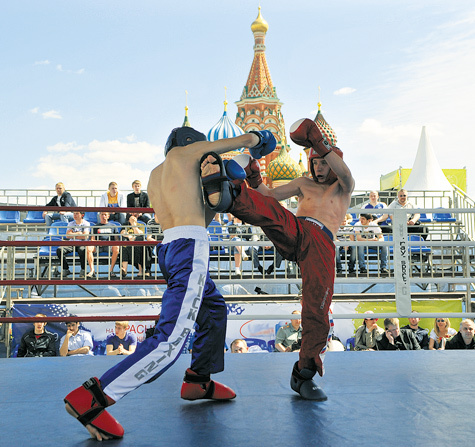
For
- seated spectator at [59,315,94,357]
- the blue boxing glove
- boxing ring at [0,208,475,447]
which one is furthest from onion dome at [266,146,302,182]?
the blue boxing glove

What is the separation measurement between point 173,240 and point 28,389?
3.15ft

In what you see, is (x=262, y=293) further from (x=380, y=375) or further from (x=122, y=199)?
(x=380, y=375)

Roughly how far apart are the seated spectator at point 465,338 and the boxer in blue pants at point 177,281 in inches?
106

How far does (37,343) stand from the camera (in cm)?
439

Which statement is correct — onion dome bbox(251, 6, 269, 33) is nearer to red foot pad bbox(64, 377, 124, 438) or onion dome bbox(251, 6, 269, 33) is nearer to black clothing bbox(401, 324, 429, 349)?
black clothing bbox(401, 324, 429, 349)

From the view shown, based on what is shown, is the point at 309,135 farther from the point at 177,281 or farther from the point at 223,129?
the point at 223,129

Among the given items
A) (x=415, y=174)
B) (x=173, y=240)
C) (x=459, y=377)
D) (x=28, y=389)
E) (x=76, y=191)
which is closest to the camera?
(x=173, y=240)

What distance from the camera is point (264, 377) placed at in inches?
91.2

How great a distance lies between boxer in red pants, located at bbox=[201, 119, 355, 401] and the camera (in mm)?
1921

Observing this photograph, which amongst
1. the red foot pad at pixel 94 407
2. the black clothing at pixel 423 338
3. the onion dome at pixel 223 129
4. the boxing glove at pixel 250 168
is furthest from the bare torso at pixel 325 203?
the onion dome at pixel 223 129

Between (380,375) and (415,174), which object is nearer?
(380,375)

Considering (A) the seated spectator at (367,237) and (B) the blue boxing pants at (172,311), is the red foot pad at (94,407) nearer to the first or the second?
(B) the blue boxing pants at (172,311)

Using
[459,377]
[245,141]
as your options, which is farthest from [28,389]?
[459,377]

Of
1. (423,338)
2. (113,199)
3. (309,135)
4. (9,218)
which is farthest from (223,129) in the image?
(309,135)
